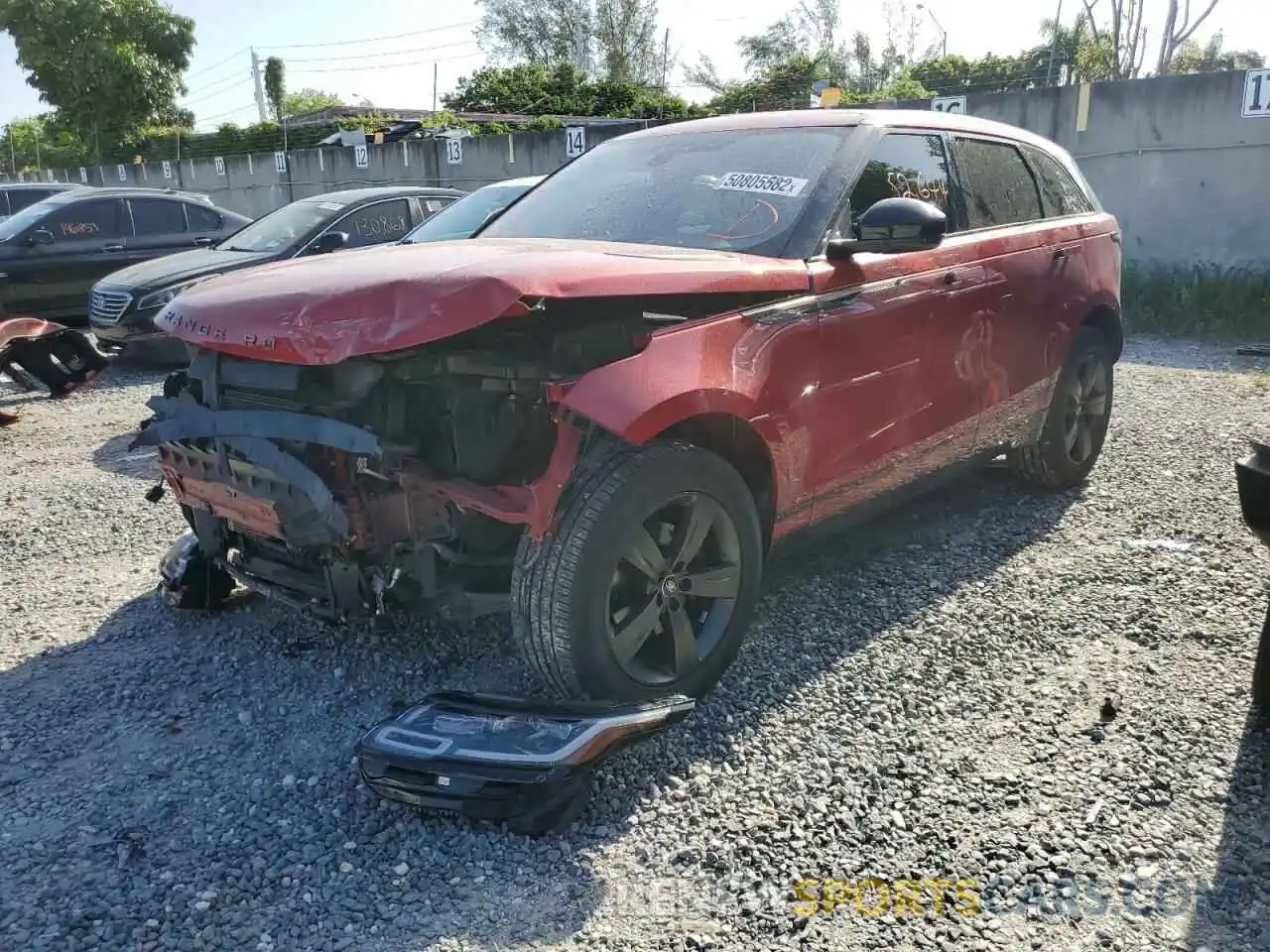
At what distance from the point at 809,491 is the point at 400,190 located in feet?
24.6

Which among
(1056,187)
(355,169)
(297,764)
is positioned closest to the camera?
(297,764)

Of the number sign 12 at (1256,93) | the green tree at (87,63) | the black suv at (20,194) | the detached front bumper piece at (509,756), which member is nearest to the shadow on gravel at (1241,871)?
the detached front bumper piece at (509,756)

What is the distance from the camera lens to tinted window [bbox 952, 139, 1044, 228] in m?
4.41

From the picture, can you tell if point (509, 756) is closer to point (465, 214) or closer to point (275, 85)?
point (465, 214)

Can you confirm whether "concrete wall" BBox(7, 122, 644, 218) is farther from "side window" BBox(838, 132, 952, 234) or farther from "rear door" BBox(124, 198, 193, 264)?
"side window" BBox(838, 132, 952, 234)

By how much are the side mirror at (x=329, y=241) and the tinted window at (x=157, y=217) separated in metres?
3.62

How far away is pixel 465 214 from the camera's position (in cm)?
807

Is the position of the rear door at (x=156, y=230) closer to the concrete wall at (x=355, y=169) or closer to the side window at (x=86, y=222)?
the side window at (x=86, y=222)

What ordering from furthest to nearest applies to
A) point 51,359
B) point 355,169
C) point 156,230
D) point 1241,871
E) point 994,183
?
1. point 355,169
2. point 156,230
3. point 51,359
4. point 994,183
5. point 1241,871

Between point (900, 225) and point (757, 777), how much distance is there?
182 cm

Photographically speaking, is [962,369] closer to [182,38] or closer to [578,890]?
[578,890]

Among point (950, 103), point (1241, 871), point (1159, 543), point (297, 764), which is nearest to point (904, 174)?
point (1159, 543)

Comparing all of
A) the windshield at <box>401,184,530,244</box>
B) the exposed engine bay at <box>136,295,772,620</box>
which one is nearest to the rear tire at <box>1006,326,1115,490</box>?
the exposed engine bay at <box>136,295,772,620</box>

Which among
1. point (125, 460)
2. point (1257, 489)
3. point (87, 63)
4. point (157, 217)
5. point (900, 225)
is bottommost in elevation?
point (125, 460)
